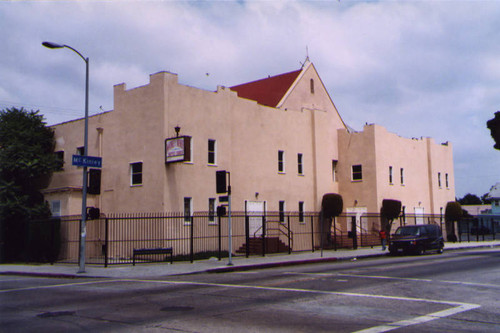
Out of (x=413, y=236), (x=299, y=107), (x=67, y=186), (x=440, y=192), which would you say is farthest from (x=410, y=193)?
(x=67, y=186)

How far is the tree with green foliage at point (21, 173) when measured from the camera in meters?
29.3

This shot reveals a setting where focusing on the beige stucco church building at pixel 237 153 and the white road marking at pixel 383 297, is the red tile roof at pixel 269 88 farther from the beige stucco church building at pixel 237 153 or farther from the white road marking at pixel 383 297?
the white road marking at pixel 383 297

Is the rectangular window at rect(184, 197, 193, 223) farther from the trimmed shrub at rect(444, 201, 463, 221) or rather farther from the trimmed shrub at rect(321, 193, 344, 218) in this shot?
the trimmed shrub at rect(444, 201, 463, 221)

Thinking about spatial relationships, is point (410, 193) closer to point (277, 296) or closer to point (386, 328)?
point (277, 296)

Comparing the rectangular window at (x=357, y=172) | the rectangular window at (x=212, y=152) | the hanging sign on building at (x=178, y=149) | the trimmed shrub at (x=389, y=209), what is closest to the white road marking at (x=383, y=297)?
the hanging sign on building at (x=178, y=149)

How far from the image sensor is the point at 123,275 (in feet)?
60.3

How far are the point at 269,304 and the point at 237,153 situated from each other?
20588 millimetres

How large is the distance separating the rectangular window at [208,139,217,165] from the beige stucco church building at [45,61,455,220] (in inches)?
2.4

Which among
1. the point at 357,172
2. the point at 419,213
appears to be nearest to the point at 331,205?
the point at 357,172

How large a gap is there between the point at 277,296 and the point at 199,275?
733cm

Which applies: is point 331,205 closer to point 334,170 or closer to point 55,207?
point 334,170

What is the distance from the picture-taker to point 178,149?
84.5ft

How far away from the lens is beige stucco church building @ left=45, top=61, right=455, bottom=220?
89.5 ft

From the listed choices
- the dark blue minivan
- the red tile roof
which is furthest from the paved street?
the red tile roof
